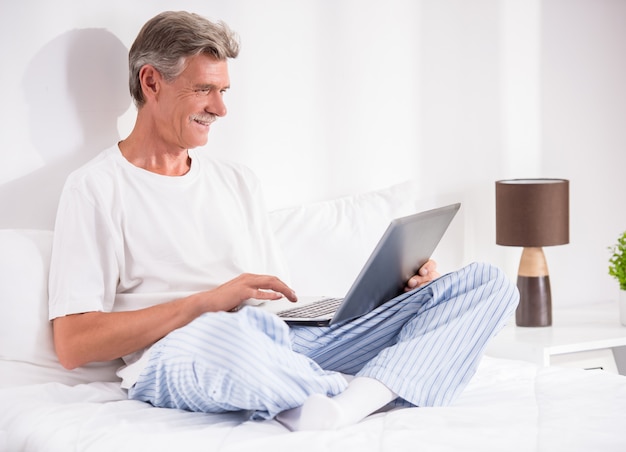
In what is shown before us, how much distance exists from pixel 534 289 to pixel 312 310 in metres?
1.11

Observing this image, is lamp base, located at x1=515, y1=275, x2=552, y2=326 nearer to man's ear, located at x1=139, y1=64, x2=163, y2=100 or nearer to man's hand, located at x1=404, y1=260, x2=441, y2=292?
man's hand, located at x1=404, y1=260, x2=441, y2=292

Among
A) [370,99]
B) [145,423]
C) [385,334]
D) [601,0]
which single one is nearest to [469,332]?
[385,334]

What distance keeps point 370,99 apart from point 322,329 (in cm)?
108

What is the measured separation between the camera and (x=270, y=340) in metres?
1.53

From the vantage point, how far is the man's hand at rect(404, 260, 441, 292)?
201cm

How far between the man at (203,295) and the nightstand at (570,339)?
68cm

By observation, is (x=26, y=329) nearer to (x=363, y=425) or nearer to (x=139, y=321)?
(x=139, y=321)

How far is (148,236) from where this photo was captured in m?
2.00

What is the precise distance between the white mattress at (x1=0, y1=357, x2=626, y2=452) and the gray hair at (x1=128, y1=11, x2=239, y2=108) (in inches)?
29.5

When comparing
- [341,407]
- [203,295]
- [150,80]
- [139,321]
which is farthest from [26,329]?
[341,407]

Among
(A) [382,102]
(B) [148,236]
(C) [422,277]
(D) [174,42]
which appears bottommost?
(C) [422,277]

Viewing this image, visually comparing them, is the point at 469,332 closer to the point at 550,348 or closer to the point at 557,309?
the point at 550,348

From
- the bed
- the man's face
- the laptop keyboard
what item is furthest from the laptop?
the man's face

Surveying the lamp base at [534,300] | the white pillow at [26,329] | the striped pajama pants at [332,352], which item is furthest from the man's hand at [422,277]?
the lamp base at [534,300]
